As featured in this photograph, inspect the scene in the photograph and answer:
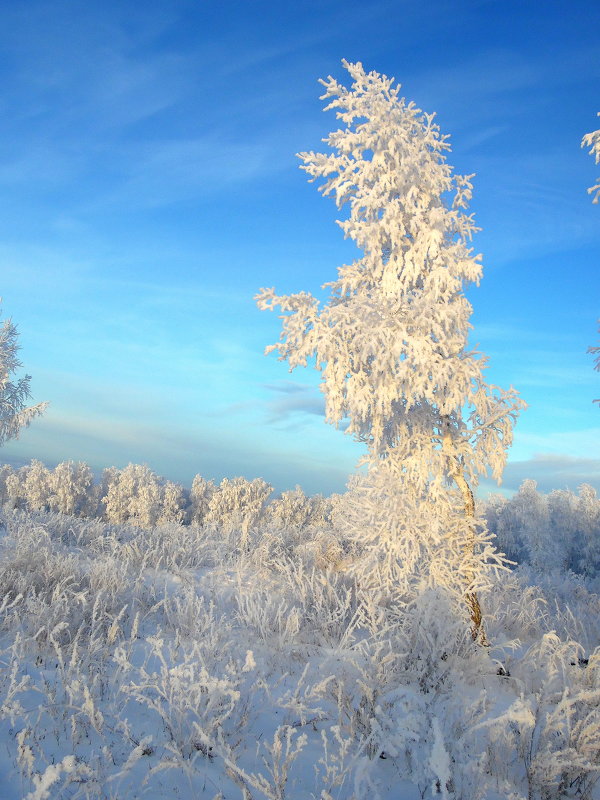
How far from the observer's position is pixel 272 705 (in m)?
3.71

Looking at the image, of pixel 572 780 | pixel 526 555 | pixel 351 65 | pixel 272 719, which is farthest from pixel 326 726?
pixel 526 555

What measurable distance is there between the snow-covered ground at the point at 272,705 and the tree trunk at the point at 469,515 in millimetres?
627

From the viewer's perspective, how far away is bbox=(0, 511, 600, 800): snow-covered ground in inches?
105

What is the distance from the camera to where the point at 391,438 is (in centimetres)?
688

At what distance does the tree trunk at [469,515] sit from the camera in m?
5.86

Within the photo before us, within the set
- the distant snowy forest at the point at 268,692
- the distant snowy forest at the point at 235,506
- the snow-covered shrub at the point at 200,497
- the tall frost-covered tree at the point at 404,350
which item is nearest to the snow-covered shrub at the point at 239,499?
the distant snowy forest at the point at 235,506

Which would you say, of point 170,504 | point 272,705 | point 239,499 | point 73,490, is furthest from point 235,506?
point 272,705

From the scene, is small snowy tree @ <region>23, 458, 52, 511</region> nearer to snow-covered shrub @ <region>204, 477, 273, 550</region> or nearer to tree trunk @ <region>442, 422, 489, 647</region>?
snow-covered shrub @ <region>204, 477, 273, 550</region>

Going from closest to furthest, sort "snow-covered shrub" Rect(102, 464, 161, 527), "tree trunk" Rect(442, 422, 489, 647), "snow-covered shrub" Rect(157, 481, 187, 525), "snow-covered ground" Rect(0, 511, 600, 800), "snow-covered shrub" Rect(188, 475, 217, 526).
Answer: "snow-covered ground" Rect(0, 511, 600, 800) → "tree trunk" Rect(442, 422, 489, 647) → "snow-covered shrub" Rect(102, 464, 161, 527) → "snow-covered shrub" Rect(157, 481, 187, 525) → "snow-covered shrub" Rect(188, 475, 217, 526)

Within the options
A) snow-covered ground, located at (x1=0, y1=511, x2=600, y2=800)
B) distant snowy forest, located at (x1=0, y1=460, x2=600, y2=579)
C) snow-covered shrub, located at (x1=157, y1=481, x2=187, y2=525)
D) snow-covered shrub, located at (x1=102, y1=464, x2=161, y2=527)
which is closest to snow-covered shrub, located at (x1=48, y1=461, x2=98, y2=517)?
distant snowy forest, located at (x1=0, y1=460, x2=600, y2=579)

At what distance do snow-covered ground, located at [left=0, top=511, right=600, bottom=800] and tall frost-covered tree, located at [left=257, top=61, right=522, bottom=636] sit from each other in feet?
2.83

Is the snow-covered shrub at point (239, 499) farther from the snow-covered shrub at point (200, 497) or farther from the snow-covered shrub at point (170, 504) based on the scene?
the snow-covered shrub at point (200, 497)

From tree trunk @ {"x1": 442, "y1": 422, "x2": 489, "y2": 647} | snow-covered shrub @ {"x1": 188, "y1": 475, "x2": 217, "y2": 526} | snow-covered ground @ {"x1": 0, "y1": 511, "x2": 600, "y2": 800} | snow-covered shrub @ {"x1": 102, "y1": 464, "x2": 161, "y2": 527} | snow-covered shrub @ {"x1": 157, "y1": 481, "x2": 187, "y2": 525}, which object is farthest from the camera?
snow-covered shrub @ {"x1": 188, "y1": 475, "x2": 217, "y2": 526}

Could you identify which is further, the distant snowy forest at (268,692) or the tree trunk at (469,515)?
the tree trunk at (469,515)
